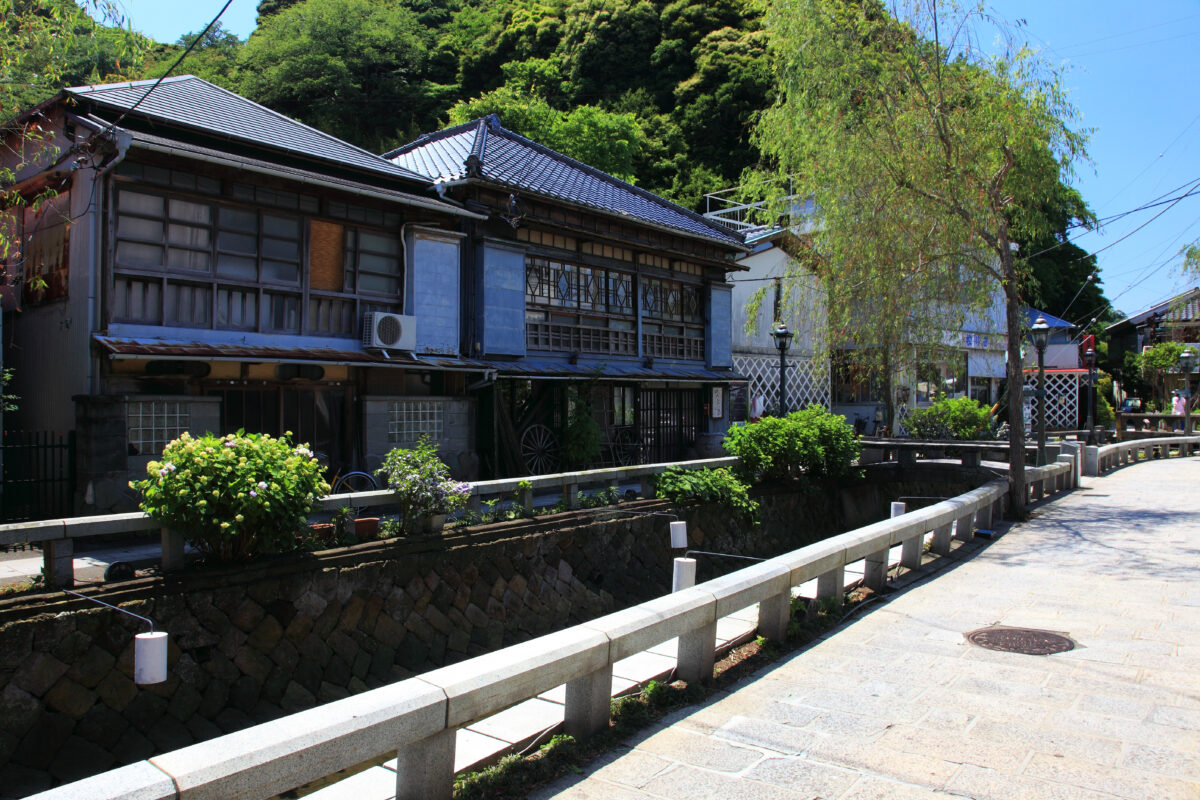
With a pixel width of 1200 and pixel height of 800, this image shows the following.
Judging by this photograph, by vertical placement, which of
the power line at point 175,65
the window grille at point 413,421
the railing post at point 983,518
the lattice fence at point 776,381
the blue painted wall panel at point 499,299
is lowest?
the railing post at point 983,518

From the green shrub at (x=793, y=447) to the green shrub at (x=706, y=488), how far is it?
88cm

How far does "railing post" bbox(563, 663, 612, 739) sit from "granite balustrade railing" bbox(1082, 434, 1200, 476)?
20602 mm

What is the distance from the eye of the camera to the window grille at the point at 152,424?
1104cm

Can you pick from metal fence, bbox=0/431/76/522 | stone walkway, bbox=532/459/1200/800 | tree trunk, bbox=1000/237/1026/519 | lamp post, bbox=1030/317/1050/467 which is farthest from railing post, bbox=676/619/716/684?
lamp post, bbox=1030/317/1050/467

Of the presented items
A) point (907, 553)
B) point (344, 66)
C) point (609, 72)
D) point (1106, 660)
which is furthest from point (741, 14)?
point (1106, 660)

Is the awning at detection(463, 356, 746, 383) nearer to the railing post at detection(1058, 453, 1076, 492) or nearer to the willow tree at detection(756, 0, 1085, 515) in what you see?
the willow tree at detection(756, 0, 1085, 515)

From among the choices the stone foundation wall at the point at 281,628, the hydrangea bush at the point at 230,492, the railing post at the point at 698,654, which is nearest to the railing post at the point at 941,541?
the stone foundation wall at the point at 281,628

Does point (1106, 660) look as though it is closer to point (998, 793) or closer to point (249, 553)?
point (998, 793)

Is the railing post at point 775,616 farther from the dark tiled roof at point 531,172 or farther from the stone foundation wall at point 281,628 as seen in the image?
the dark tiled roof at point 531,172

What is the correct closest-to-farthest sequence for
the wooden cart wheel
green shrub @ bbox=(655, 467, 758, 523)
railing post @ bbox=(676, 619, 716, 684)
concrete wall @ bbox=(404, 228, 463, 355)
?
railing post @ bbox=(676, 619, 716, 684)
green shrub @ bbox=(655, 467, 758, 523)
concrete wall @ bbox=(404, 228, 463, 355)
the wooden cart wheel

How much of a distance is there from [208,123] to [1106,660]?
13984 millimetres

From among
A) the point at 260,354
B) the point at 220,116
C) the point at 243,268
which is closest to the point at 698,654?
the point at 260,354

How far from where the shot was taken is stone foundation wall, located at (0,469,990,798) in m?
6.11

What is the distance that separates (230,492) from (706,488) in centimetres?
820
